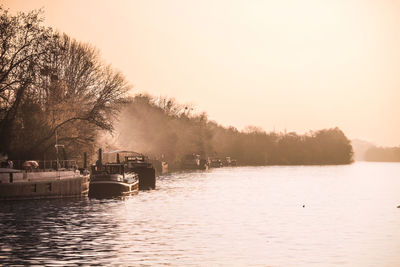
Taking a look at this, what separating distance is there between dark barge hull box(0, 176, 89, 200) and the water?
1647 millimetres

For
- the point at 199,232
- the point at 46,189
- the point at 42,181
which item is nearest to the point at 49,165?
the point at 46,189

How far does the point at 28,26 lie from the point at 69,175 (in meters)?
16.6

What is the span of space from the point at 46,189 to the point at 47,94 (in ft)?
69.9

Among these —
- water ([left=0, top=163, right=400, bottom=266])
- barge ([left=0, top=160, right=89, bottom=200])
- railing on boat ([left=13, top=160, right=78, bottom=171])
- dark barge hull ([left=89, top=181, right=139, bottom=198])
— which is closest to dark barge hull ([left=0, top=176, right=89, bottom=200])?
barge ([left=0, top=160, right=89, bottom=200])

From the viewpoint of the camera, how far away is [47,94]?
9269 centimetres

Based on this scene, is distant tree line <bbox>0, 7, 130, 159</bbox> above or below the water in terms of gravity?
above

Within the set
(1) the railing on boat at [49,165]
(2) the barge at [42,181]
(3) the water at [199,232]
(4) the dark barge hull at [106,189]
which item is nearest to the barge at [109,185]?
(4) the dark barge hull at [106,189]

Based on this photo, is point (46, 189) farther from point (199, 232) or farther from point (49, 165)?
point (199, 232)

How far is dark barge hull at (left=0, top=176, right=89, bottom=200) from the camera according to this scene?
69.9 metres

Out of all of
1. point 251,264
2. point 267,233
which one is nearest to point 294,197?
point 267,233

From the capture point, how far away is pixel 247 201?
76812 mm

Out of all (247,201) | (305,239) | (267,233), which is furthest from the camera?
(247,201)

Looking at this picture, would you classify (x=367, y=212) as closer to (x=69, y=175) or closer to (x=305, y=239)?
(x=305, y=239)

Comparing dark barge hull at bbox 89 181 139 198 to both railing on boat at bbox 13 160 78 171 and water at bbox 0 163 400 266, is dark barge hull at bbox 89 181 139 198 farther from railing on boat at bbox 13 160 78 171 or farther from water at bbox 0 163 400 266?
water at bbox 0 163 400 266
